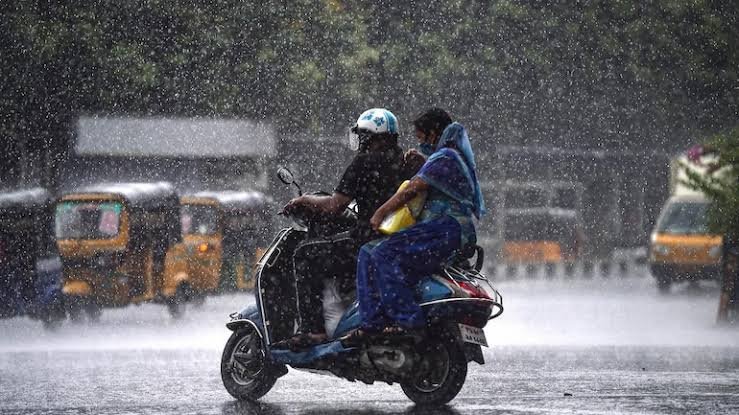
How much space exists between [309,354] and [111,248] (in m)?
12.3

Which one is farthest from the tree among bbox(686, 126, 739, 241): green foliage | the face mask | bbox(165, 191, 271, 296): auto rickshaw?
the face mask

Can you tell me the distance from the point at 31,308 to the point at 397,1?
65.5 feet

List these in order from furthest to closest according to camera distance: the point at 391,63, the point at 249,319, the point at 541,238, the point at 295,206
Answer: the point at 541,238, the point at 391,63, the point at 249,319, the point at 295,206

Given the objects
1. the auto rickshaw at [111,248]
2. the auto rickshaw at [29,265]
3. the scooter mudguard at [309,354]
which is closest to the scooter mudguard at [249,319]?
the scooter mudguard at [309,354]

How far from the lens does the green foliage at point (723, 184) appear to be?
19.7 meters

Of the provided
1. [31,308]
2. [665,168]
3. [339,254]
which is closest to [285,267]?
[339,254]

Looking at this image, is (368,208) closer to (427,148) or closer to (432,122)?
(427,148)

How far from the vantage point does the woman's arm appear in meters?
9.28

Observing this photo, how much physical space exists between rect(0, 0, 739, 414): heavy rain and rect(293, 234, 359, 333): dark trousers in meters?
0.01

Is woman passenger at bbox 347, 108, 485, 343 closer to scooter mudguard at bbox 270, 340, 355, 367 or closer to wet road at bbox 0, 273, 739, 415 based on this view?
scooter mudguard at bbox 270, 340, 355, 367

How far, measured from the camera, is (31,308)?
63.5 ft

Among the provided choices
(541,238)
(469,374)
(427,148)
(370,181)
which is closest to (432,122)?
(427,148)

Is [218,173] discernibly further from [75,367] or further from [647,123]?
[75,367]

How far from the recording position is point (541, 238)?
42125 mm
